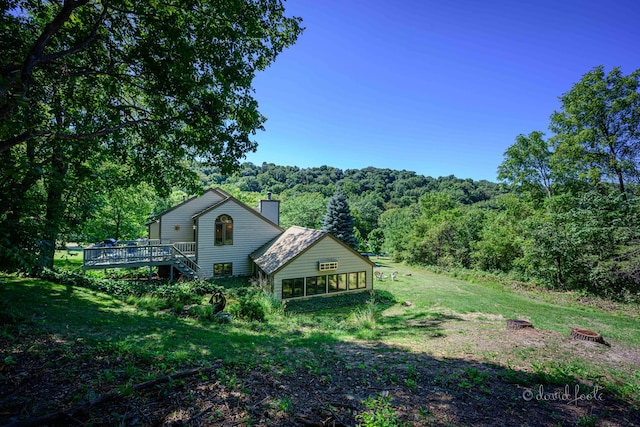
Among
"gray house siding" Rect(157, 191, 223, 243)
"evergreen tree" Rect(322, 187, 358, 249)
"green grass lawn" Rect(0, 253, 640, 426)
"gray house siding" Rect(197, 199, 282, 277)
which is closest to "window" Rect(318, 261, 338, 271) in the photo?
"green grass lawn" Rect(0, 253, 640, 426)

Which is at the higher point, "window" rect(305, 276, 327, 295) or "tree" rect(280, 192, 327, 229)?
"tree" rect(280, 192, 327, 229)

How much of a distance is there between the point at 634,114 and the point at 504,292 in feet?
49.5

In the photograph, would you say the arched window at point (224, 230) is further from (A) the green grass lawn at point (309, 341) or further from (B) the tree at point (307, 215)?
(B) the tree at point (307, 215)

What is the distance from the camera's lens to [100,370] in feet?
12.9

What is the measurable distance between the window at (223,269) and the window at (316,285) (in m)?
6.76

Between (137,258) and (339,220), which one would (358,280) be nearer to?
(137,258)

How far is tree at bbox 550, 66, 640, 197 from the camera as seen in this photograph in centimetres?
1845

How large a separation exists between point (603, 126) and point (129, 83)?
95.1 feet

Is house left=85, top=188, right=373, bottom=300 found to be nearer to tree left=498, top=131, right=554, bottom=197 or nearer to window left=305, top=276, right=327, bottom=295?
window left=305, top=276, right=327, bottom=295

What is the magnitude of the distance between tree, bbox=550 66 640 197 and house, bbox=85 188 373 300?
18594 mm

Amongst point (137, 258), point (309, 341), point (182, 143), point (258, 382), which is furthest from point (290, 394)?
point (137, 258)

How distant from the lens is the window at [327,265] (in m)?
16.0

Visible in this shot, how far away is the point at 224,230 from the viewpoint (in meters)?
19.1

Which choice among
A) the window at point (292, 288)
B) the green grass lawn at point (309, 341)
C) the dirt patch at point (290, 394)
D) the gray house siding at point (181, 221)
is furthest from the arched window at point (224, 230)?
the dirt patch at point (290, 394)
